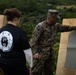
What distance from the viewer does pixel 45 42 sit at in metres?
6.09

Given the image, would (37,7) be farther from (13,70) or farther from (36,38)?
(13,70)

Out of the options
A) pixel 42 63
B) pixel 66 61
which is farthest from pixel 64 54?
pixel 42 63

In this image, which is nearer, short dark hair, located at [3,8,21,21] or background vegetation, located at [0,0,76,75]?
short dark hair, located at [3,8,21,21]

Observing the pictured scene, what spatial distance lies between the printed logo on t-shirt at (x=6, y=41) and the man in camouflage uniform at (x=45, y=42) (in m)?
1.15

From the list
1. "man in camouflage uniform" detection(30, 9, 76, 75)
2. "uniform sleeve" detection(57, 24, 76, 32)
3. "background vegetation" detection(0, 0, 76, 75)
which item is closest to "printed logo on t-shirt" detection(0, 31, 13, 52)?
"man in camouflage uniform" detection(30, 9, 76, 75)

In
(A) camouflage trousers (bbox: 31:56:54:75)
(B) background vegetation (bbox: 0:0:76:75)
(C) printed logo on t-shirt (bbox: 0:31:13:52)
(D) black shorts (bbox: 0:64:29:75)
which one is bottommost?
(B) background vegetation (bbox: 0:0:76:75)

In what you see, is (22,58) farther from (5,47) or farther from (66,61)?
(66,61)

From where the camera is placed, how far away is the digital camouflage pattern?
19.7 feet

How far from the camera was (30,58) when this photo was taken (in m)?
4.95

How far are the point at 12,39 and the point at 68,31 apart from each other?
1.69 meters

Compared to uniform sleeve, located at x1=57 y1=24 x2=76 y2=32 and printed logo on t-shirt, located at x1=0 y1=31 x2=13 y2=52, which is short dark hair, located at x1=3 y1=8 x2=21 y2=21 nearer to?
printed logo on t-shirt, located at x1=0 y1=31 x2=13 y2=52

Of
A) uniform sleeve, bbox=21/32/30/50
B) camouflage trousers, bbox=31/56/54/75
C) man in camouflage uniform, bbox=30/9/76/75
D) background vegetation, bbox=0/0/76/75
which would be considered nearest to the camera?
uniform sleeve, bbox=21/32/30/50

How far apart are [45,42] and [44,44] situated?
0.04 metres

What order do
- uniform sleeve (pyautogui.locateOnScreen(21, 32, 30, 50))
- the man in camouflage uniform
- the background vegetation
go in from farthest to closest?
1. the background vegetation
2. the man in camouflage uniform
3. uniform sleeve (pyautogui.locateOnScreen(21, 32, 30, 50))
